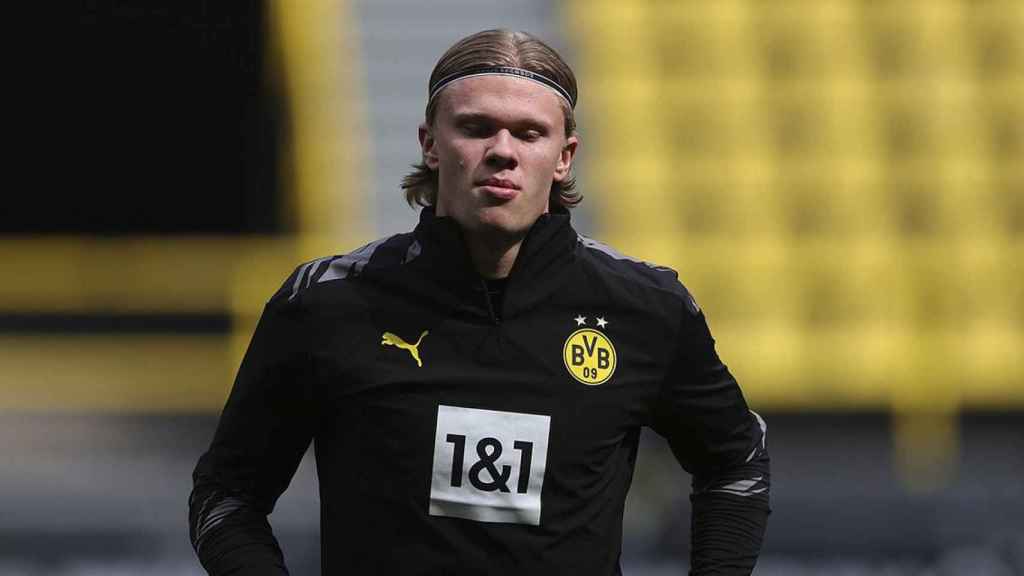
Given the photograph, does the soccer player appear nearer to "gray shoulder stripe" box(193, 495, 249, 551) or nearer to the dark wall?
"gray shoulder stripe" box(193, 495, 249, 551)

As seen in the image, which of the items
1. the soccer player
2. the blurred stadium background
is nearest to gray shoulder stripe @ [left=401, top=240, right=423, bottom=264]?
the soccer player

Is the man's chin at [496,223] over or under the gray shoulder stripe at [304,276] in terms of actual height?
over

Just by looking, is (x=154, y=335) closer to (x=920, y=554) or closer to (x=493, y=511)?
(x=920, y=554)

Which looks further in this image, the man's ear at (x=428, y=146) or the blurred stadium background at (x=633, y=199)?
the blurred stadium background at (x=633, y=199)

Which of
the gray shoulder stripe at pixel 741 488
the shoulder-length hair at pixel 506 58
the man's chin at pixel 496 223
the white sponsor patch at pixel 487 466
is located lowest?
the gray shoulder stripe at pixel 741 488

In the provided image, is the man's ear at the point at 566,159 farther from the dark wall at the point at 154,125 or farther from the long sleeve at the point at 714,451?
the dark wall at the point at 154,125

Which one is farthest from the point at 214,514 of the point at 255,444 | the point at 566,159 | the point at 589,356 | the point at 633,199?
the point at 633,199

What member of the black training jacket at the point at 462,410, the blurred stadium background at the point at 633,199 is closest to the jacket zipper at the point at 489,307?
the black training jacket at the point at 462,410

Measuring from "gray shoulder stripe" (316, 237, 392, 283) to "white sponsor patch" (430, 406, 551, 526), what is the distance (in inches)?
9.8

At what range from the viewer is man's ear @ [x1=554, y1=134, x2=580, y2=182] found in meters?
2.51

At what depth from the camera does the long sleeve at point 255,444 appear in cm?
239

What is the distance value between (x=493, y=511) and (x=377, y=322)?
316mm

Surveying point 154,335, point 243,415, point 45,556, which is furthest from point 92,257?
point 243,415

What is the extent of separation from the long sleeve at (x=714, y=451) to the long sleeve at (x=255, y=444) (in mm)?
514
